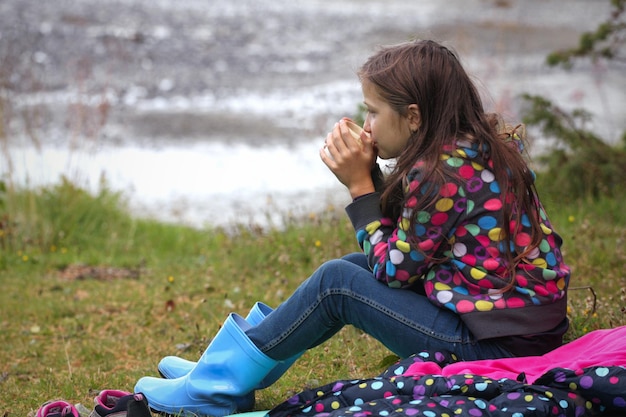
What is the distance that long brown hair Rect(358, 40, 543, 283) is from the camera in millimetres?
2971

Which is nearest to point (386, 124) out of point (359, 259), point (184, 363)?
point (359, 259)

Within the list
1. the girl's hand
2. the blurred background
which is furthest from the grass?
the girl's hand

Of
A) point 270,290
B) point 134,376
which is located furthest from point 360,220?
point 270,290

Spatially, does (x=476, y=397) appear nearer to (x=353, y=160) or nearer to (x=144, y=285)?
(x=353, y=160)

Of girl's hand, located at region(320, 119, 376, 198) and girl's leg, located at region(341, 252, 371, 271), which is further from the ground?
girl's hand, located at region(320, 119, 376, 198)

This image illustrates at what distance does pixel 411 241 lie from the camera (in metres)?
2.94

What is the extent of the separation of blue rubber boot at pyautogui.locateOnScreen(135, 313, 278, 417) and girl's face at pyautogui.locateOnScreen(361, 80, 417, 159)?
0.80m

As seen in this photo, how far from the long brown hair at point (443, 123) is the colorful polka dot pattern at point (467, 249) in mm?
31

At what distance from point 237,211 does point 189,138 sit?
8.11 ft

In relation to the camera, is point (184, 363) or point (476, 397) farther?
point (184, 363)

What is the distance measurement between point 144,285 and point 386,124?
2.80 m

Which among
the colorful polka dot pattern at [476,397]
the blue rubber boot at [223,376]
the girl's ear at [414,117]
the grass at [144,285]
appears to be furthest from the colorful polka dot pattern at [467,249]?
the grass at [144,285]

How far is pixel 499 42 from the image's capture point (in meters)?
14.1

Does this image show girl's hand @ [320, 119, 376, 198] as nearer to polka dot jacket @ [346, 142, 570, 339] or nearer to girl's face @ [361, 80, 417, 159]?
girl's face @ [361, 80, 417, 159]
